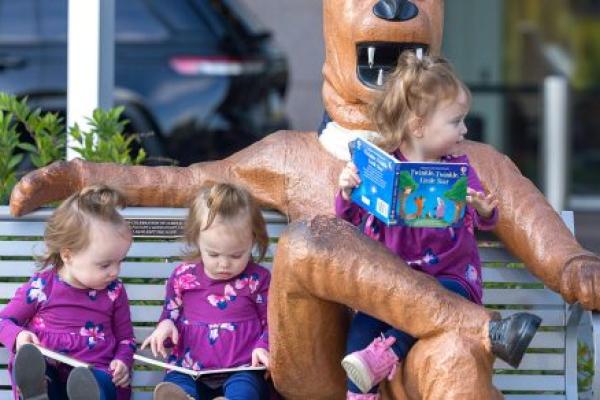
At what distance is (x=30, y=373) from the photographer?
4.40 meters

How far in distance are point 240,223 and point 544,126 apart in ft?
23.9

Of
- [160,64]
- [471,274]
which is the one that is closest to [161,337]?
[471,274]

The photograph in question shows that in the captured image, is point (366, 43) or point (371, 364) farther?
point (366, 43)

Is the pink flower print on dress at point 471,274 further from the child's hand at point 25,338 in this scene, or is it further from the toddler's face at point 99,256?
the child's hand at point 25,338

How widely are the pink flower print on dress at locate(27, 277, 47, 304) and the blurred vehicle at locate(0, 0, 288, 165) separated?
329 cm

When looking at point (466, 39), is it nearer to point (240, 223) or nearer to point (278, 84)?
point (278, 84)

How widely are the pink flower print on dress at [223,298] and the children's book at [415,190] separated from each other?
596 millimetres

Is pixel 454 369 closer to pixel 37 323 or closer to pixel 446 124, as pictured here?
pixel 446 124

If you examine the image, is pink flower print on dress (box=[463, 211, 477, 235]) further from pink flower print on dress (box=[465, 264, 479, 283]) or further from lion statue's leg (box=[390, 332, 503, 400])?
lion statue's leg (box=[390, 332, 503, 400])

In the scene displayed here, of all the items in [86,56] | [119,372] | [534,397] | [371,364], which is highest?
[86,56]

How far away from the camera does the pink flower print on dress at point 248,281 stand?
471cm

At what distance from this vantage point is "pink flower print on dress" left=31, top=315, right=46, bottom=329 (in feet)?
15.4

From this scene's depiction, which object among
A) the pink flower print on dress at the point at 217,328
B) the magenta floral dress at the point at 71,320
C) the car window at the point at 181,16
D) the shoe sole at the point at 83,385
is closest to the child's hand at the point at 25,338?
the magenta floral dress at the point at 71,320

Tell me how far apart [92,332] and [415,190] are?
3.53 feet
